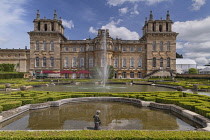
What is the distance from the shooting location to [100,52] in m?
43.1

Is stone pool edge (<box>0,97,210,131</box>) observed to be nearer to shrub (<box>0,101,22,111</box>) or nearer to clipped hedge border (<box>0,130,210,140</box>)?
shrub (<box>0,101,22,111</box>)

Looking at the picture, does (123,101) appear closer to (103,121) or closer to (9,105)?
(103,121)

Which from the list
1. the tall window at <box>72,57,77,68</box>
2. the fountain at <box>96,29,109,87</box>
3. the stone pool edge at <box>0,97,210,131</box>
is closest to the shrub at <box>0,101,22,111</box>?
the stone pool edge at <box>0,97,210,131</box>

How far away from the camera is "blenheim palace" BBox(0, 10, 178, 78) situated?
144 ft

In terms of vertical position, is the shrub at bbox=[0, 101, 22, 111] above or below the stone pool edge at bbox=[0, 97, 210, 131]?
above

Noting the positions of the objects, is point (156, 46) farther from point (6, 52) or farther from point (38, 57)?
point (6, 52)

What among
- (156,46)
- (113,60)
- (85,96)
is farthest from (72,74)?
(85,96)

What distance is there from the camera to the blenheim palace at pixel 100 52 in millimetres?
43750

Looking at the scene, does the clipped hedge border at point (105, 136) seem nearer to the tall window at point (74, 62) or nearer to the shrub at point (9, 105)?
the shrub at point (9, 105)

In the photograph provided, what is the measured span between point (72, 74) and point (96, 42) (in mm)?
13023

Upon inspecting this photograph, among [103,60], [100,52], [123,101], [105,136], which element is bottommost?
[123,101]

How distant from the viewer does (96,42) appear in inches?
1724

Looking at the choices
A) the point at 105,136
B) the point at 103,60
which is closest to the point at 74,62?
the point at 103,60

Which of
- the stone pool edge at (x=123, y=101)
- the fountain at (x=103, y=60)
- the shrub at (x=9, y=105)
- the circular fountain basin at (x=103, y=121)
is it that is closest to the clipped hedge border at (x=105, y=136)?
the circular fountain basin at (x=103, y=121)
